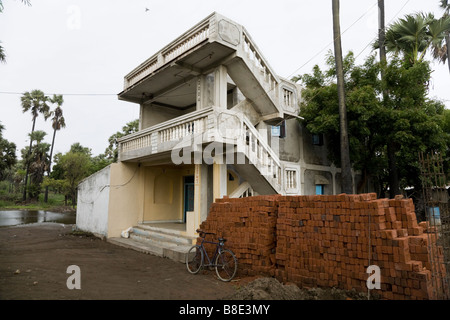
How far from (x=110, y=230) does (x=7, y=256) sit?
12.3 feet

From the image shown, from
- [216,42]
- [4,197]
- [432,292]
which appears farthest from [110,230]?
[4,197]

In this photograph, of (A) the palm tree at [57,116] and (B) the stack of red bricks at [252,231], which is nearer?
(B) the stack of red bricks at [252,231]

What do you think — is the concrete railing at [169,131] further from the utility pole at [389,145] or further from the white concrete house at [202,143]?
the utility pole at [389,145]

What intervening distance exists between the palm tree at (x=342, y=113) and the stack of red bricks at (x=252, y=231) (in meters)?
4.51

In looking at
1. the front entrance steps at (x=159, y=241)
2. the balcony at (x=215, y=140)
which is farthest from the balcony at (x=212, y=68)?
the front entrance steps at (x=159, y=241)

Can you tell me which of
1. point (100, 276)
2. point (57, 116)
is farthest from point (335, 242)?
point (57, 116)

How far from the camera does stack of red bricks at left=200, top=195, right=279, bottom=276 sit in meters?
6.10

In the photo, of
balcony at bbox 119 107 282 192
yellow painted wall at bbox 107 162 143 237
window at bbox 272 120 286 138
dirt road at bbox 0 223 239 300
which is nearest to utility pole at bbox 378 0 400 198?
window at bbox 272 120 286 138

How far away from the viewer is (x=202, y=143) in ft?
26.3

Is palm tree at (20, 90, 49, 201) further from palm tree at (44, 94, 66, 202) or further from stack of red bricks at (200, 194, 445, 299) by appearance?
stack of red bricks at (200, 194, 445, 299)

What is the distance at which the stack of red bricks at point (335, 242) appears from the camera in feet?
14.4

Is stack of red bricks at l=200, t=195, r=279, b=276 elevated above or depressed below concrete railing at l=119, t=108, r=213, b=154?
below

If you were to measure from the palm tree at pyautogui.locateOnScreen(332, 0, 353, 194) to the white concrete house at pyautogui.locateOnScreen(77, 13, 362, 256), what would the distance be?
1689mm
